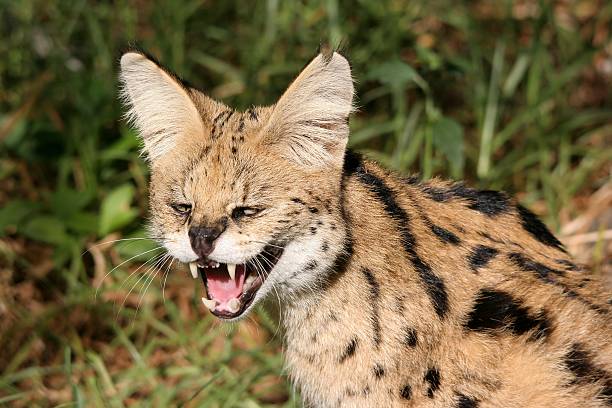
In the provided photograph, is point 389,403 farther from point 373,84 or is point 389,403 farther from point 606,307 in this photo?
point 373,84

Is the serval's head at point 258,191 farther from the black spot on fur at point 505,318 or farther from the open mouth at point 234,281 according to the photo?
the black spot on fur at point 505,318

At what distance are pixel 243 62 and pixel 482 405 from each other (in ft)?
12.2

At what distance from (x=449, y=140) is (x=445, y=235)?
1.20m

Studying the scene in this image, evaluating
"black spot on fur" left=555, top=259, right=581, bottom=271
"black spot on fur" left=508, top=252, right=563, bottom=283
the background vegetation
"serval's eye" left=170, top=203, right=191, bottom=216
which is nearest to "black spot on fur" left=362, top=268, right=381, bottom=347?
"black spot on fur" left=508, top=252, right=563, bottom=283

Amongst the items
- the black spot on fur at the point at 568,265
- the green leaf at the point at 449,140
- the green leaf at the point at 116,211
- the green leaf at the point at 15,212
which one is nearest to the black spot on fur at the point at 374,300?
the black spot on fur at the point at 568,265

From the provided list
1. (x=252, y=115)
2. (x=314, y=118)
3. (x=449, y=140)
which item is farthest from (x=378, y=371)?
(x=449, y=140)

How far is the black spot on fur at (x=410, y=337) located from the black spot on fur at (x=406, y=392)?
16 cm

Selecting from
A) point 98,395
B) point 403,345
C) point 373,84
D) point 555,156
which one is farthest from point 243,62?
point 403,345

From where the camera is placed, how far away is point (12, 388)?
4.88 meters

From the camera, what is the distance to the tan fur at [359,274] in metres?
3.60

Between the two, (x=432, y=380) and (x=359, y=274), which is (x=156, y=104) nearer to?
(x=359, y=274)

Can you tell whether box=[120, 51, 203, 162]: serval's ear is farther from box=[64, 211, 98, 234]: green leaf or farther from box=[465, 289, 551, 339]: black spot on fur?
box=[64, 211, 98, 234]: green leaf

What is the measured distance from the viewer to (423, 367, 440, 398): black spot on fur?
3709 millimetres

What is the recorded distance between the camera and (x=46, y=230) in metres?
5.56
